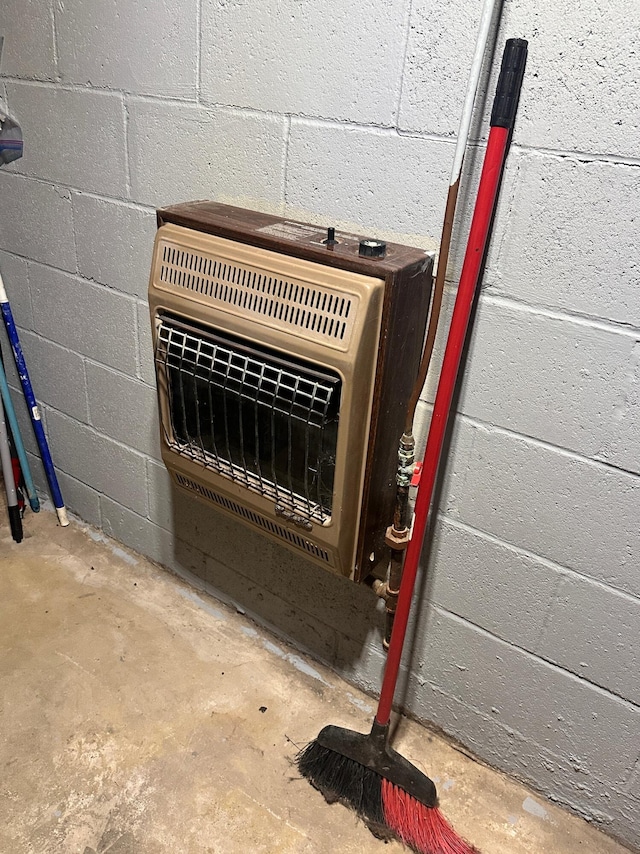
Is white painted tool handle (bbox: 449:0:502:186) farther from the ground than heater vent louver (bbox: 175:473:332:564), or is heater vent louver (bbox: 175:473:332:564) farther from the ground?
white painted tool handle (bbox: 449:0:502:186)

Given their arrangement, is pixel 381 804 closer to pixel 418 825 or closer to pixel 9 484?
pixel 418 825

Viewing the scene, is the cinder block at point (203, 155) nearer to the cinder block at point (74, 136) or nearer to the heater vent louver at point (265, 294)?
the cinder block at point (74, 136)

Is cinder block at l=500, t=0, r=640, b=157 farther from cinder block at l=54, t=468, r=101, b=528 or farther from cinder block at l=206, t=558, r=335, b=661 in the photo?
cinder block at l=54, t=468, r=101, b=528

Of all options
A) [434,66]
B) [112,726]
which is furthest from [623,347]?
[112,726]

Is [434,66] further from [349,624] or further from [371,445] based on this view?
[349,624]

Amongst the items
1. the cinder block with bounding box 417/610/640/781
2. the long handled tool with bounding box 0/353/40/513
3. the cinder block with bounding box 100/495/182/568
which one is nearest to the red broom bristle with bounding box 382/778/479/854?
the cinder block with bounding box 417/610/640/781

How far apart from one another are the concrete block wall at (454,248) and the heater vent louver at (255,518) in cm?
28

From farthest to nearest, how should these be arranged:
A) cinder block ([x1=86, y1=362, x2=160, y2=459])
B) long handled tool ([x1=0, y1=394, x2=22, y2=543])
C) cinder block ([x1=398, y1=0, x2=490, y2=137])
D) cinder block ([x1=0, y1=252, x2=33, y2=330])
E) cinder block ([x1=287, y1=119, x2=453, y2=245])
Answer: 1. long handled tool ([x1=0, y1=394, x2=22, y2=543])
2. cinder block ([x1=0, y1=252, x2=33, y2=330])
3. cinder block ([x1=86, y1=362, x2=160, y2=459])
4. cinder block ([x1=287, y1=119, x2=453, y2=245])
5. cinder block ([x1=398, y1=0, x2=490, y2=137])

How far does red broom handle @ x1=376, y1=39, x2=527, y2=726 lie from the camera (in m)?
0.91

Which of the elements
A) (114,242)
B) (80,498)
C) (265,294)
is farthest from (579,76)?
(80,498)

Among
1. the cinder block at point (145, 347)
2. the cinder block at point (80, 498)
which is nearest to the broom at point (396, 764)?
the cinder block at point (145, 347)

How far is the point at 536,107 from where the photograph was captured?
0.97m

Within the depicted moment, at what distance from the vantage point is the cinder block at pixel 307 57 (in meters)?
1.07

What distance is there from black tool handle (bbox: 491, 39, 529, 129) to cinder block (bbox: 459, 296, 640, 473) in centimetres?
30
